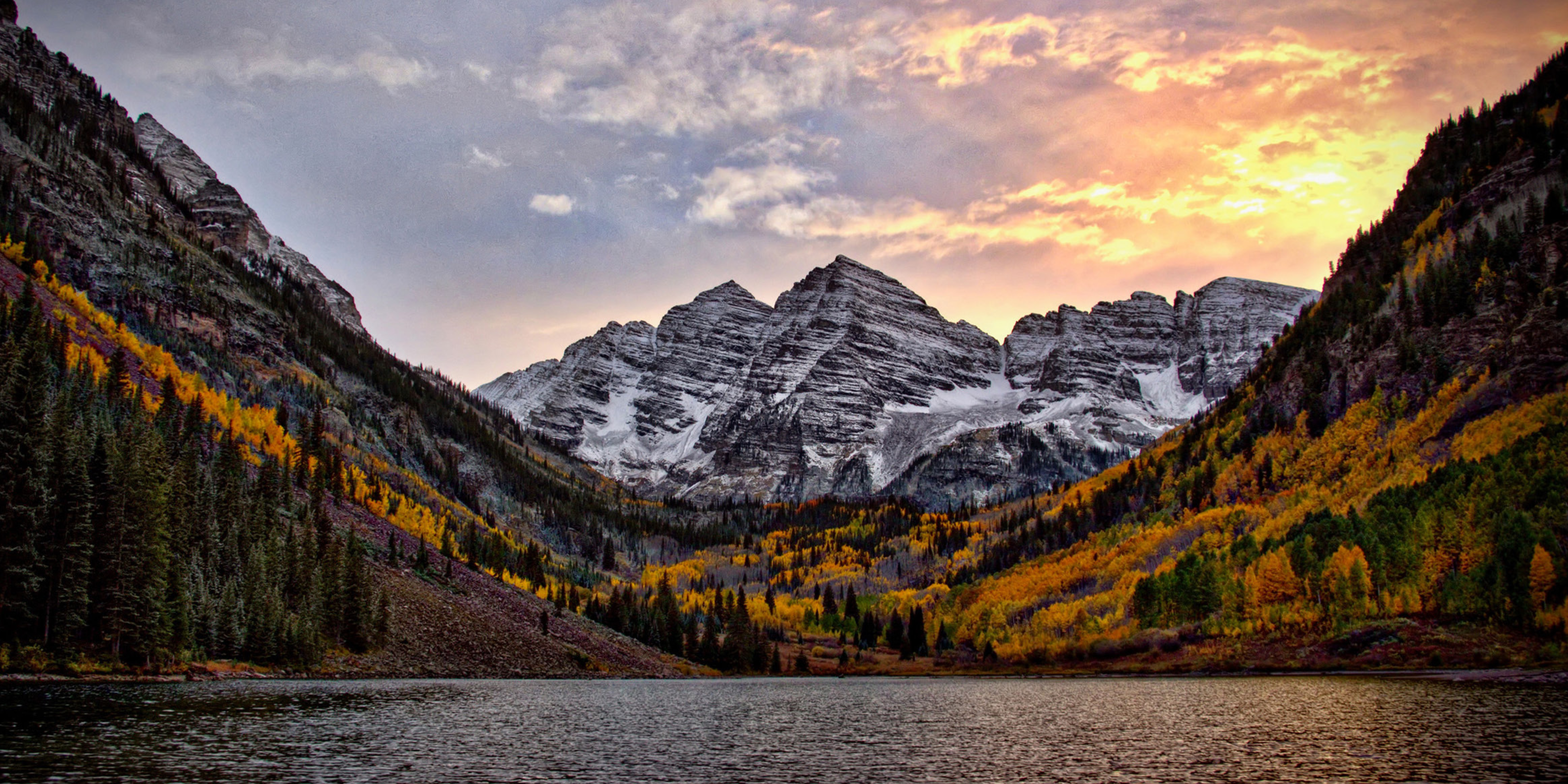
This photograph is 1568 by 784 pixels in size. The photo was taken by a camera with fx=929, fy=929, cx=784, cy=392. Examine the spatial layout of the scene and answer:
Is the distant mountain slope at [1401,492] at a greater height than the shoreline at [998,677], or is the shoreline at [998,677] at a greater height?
the distant mountain slope at [1401,492]

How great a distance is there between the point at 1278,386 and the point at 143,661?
202 m

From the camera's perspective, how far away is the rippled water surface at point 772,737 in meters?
35.8

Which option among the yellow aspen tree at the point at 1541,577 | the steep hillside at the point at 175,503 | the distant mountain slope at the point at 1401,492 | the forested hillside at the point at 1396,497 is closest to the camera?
the steep hillside at the point at 175,503

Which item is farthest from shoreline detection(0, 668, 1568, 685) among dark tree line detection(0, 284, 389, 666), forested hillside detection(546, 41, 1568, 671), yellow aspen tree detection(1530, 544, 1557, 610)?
yellow aspen tree detection(1530, 544, 1557, 610)

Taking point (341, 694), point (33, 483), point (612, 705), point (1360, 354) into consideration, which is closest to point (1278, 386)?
point (1360, 354)

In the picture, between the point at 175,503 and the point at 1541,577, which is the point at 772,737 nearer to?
the point at 175,503

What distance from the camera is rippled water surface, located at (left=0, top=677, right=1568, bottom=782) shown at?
35.8 m

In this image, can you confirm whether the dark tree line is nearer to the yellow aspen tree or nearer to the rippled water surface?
the rippled water surface

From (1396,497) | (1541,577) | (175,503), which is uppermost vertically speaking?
(1396,497)

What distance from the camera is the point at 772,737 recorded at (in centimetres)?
5262

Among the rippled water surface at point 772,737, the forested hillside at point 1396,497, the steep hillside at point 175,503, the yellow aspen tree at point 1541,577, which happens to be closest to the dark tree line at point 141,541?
the steep hillside at point 175,503

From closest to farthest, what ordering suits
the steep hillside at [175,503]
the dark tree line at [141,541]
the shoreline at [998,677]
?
the dark tree line at [141,541] < the shoreline at [998,677] < the steep hillside at [175,503]

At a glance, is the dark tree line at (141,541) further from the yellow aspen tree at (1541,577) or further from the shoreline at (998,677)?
the yellow aspen tree at (1541,577)

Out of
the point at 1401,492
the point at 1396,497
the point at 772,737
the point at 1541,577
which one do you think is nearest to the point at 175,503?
the point at 772,737
